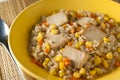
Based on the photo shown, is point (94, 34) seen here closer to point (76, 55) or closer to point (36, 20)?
point (76, 55)

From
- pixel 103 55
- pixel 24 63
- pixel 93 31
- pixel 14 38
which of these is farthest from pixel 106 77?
pixel 14 38

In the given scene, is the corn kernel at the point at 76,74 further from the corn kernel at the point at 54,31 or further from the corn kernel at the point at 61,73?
the corn kernel at the point at 54,31

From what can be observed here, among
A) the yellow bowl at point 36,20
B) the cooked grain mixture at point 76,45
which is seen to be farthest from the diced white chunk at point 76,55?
the yellow bowl at point 36,20

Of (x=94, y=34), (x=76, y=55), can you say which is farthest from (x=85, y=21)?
(x=76, y=55)

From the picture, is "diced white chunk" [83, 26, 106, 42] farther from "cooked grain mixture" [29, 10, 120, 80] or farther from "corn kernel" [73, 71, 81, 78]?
"corn kernel" [73, 71, 81, 78]

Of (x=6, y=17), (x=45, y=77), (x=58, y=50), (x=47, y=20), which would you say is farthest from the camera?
(x=6, y=17)

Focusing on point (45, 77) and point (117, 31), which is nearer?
point (45, 77)

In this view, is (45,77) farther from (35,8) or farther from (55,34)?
(35,8)
